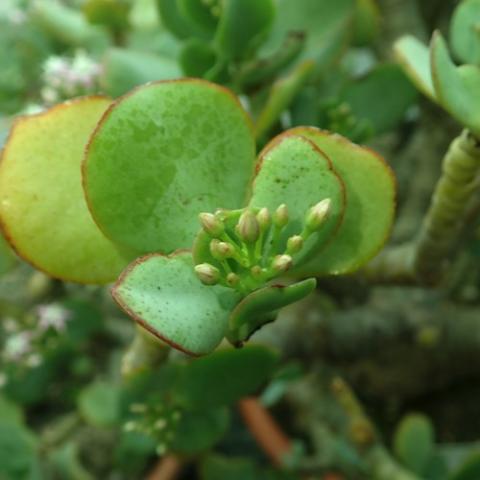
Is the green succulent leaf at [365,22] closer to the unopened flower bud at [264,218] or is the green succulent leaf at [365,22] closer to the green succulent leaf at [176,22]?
the green succulent leaf at [176,22]

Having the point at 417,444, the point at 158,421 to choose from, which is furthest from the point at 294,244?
the point at 417,444

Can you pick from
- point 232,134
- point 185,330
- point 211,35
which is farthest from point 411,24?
point 185,330

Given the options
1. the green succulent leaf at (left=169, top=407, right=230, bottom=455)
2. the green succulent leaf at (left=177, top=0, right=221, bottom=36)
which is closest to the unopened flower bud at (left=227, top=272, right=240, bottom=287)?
the green succulent leaf at (left=177, top=0, right=221, bottom=36)

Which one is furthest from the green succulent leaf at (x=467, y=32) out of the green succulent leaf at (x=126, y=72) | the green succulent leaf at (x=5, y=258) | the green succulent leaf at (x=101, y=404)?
the green succulent leaf at (x=101, y=404)

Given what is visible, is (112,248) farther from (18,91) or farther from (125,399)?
(18,91)

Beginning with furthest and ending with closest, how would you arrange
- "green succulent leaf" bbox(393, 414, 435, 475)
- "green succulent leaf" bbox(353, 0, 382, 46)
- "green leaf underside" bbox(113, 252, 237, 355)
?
"green succulent leaf" bbox(393, 414, 435, 475), "green succulent leaf" bbox(353, 0, 382, 46), "green leaf underside" bbox(113, 252, 237, 355)

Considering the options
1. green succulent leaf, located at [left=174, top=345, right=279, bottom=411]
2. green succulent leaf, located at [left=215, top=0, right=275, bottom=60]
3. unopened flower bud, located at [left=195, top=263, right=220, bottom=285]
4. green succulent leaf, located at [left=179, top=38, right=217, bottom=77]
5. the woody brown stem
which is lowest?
the woody brown stem

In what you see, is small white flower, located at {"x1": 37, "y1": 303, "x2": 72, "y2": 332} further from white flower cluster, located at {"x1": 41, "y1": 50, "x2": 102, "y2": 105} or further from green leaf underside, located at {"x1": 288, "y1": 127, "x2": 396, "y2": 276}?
green leaf underside, located at {"x1": 288, "y1": 127, "x2": 396, "y2": 276}
